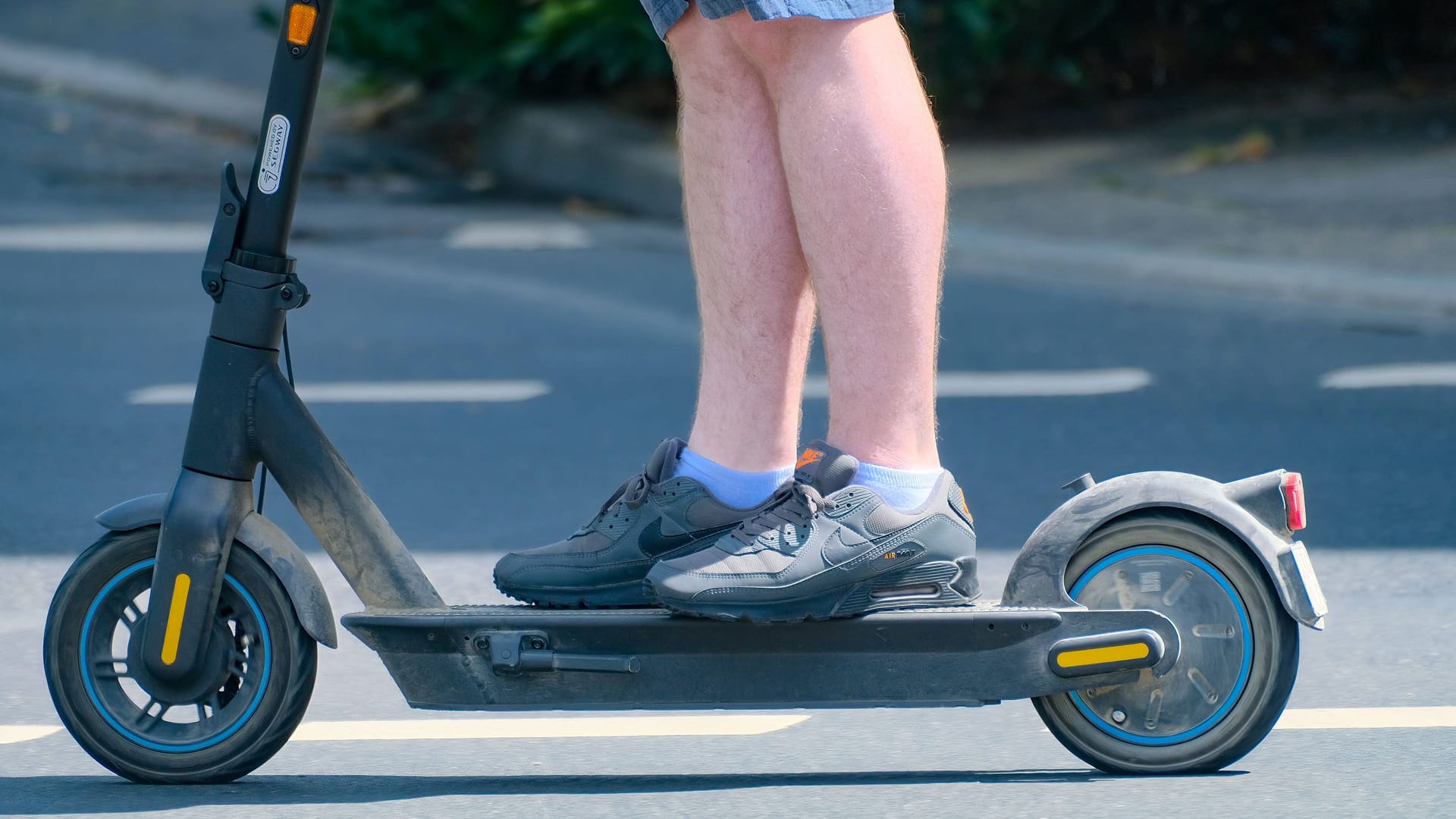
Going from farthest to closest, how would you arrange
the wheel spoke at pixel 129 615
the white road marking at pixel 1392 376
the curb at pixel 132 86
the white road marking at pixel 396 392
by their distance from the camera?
the curb at pixel 132 86, the white road marking at pixel 1392 376, the white road marking at pixel 396 392, the wheel spoke at pixel 129 615

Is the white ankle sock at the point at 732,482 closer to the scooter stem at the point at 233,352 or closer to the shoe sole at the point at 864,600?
the shoe sole at the point at 864,600

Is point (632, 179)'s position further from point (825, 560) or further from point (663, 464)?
point (825, 560)

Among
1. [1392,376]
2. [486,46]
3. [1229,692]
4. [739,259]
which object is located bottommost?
[1229,692]

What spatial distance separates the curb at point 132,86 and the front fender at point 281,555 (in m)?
9.65

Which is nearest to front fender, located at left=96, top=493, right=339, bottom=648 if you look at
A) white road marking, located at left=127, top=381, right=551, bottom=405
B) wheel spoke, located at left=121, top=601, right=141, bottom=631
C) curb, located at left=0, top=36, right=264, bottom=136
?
wheel spoke, located at left=121, top=601, right=141, bottom=631

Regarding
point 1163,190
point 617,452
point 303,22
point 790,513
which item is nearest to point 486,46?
point 1163,190

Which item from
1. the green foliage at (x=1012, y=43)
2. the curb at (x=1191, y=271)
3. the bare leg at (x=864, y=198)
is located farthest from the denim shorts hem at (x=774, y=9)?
the green foliage at (x=1012, y=43)

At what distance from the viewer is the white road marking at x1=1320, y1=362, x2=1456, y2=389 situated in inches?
234

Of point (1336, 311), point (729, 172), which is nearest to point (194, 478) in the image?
point (729, 172)

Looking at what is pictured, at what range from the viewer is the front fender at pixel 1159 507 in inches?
103

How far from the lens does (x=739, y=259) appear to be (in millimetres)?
2719

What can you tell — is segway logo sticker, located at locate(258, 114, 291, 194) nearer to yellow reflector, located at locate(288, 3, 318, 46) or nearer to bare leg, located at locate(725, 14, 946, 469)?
yellow reflector, located at locate(288, 3, 318, 46)

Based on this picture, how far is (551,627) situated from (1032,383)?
3546mm

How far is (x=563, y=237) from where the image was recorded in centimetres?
899
